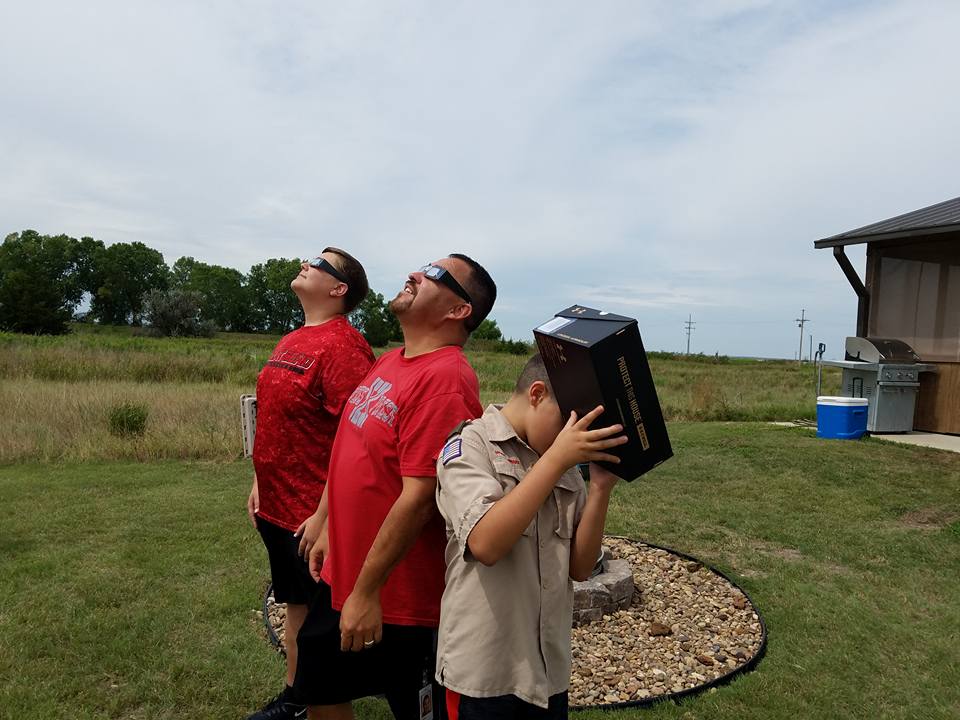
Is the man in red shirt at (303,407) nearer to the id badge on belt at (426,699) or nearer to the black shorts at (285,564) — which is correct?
the black shorts at (285,564)

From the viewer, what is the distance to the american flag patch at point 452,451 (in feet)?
5.37

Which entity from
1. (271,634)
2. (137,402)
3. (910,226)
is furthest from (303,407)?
(910,226)

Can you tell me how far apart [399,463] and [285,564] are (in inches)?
46.7

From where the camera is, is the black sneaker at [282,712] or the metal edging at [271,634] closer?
the black sneaker at [282,712]

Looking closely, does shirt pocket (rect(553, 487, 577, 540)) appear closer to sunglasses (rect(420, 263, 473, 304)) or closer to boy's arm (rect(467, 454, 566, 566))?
boy's arm (rect(467, 454, 566, 566))

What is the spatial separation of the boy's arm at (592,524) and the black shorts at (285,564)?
1.35 m

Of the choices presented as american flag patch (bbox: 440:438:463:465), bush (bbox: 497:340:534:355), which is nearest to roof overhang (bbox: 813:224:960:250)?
american flag patch (bbox: 440:438:463:465)

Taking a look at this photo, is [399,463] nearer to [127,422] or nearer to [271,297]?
[127,422]

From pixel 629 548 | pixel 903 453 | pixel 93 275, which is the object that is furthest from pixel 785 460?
pixel 93 275

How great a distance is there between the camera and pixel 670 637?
12.6 feet

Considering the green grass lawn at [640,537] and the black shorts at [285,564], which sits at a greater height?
the black shorts at [285,564]

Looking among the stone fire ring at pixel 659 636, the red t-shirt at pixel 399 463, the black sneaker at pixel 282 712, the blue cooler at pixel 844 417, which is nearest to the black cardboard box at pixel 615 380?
the red t-shirt at pixel 399 463

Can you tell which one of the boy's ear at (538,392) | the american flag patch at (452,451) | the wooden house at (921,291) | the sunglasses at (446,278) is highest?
the wooden house at (921,291)

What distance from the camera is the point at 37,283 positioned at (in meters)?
57.2
